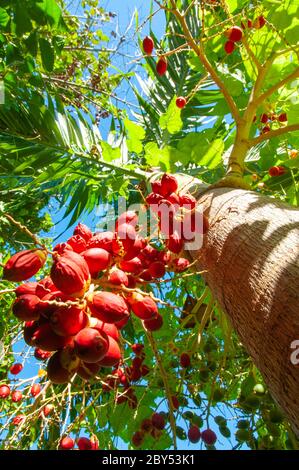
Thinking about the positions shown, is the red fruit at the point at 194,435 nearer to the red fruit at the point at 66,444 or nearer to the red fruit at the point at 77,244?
the red fruit at the point at 66,444

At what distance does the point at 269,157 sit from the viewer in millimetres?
2012

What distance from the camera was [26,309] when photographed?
828mm

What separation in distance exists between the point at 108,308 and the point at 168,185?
567 mm

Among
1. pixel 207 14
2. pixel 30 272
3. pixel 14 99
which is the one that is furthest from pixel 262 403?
pixel 14 99

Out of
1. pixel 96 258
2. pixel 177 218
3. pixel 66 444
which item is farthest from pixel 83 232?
pixel 66 444

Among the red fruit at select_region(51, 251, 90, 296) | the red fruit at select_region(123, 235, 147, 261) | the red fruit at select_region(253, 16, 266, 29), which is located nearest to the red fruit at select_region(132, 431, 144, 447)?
the red fruit at select_region(123, 235, 147, 261)

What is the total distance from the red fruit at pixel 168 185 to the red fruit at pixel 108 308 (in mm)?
Answer: 530

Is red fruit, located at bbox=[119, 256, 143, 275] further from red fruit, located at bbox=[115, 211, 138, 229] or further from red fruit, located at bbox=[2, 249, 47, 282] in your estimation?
red fruit, located at bbox=[2, 249, 47, 282]

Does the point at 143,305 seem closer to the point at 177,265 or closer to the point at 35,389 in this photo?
the point at 177,265

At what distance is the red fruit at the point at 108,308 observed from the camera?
783 millimetres

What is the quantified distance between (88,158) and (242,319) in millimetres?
1883

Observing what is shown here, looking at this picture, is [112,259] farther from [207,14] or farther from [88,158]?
[207,14]

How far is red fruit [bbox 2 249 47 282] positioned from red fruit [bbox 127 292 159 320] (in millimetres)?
230

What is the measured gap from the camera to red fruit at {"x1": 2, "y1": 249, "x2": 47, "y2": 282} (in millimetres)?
878
